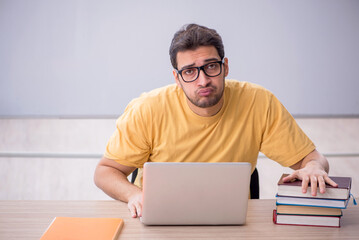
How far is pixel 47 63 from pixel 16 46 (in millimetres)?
350

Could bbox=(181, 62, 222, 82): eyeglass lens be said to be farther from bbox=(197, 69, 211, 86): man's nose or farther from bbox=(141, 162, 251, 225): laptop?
bbox=(141, 162, 251, 225): laptop

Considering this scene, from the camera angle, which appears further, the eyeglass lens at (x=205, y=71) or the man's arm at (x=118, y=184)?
the eyeglass lens at (x=205, y=71)

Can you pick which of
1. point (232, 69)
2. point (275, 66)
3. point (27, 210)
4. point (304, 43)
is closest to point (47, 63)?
point (232, 69)

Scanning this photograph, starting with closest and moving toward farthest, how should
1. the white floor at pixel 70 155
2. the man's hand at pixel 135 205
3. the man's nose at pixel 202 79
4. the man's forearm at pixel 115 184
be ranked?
1. the man's hand at pixel 135 205
2. the man's forearm at pixel 115 184
3. the man's nose at pixel 202 79
4. the white floor at pixel 70 155

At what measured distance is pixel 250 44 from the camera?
4.62m

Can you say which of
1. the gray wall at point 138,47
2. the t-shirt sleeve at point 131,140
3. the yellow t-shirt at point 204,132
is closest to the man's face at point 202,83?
the yellow t-shirt at point 204,132

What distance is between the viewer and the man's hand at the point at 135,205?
1592 mm

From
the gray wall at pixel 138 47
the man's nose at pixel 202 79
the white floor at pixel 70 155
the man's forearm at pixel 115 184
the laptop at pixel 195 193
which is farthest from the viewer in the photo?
the gray wall at pixel 138 47

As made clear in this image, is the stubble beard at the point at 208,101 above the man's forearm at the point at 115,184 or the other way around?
above

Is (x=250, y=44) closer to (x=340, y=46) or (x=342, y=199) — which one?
(x=340, y=46)

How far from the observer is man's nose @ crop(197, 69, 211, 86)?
6.17ft

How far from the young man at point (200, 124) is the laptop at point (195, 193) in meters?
0.46

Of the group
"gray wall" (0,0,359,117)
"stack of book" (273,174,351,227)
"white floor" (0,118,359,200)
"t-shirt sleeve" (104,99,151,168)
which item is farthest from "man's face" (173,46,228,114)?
"gray wall" (0,0,359,117)

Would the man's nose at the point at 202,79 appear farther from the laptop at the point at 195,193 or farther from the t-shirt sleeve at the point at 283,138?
the laptop at the point at 195,193
